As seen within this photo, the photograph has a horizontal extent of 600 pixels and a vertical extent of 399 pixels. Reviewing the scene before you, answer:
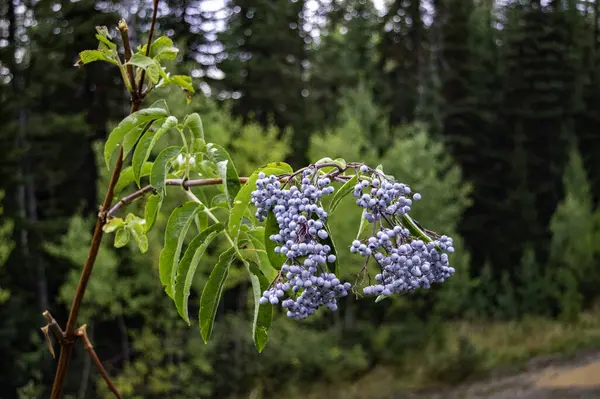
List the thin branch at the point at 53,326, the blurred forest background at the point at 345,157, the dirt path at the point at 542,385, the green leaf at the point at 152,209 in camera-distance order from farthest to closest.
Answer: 1. the dirt path at the point at 542,385
2. the blurred forest background at the point at 345,157
3. the green leaf at the point at 152,209
4. the thin branch at the point at 53,326

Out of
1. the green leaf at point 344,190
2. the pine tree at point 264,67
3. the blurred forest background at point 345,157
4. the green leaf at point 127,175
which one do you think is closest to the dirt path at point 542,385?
the blurred forest background at point 345,157

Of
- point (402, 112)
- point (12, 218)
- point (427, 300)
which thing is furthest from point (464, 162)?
point (12, 218)

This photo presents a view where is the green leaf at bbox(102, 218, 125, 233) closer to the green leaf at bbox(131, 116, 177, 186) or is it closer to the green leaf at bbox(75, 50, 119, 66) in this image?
the green leaf at bbox(131, 116, 177, 186)

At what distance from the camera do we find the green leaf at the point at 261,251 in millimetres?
1003

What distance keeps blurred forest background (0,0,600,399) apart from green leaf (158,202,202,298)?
37.1 feet

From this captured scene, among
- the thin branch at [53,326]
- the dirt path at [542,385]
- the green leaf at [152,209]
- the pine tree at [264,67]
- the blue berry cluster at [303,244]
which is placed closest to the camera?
the blue berry cluster at [303,244]

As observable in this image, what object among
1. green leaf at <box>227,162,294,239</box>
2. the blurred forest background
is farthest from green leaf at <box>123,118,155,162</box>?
the blurred forest background

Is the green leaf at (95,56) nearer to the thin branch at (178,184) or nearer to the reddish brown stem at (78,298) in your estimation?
the reddish brown stem at (78,298)

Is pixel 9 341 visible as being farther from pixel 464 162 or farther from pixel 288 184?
pixel 464 162

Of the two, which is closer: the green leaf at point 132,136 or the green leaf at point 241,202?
the green leaf at point 241,202

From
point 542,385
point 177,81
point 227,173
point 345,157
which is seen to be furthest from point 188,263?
point 542,385

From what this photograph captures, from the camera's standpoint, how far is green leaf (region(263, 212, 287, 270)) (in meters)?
0.91

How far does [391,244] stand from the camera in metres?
0.88

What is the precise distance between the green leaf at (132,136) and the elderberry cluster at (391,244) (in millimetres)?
413
